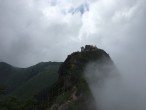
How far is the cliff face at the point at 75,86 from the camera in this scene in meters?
141

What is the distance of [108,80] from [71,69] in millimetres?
22591

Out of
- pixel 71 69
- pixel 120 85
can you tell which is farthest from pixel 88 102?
pixel 120 85

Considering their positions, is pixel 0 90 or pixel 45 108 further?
pixel 45 108

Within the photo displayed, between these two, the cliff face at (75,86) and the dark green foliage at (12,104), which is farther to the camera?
the cliff face at (75,86)

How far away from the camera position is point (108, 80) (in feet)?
577

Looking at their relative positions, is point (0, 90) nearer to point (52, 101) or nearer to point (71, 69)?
point (52, 101)

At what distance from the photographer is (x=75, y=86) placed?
151125mm

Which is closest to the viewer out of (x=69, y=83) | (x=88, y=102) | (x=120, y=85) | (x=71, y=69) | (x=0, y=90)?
(x=0, y=90)

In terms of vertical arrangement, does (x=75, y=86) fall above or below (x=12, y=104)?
above

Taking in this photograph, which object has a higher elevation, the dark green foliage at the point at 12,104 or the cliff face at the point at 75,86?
the cliff face at the point at 75,86

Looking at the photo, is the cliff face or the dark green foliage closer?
the dark green foliage

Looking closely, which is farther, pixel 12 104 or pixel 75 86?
pixel 75 86

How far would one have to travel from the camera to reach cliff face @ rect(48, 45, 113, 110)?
5566 inches

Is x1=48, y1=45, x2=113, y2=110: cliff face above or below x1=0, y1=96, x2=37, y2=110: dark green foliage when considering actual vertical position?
above
